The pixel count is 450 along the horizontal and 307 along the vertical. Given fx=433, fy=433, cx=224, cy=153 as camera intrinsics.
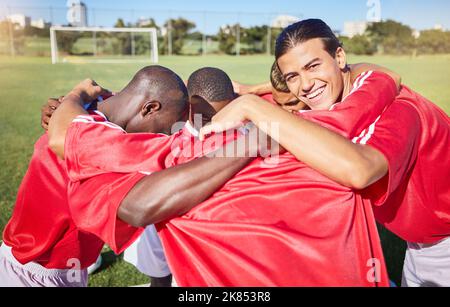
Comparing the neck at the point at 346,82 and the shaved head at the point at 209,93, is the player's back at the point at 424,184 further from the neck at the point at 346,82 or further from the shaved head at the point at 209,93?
the shaved head at the point at 209,93

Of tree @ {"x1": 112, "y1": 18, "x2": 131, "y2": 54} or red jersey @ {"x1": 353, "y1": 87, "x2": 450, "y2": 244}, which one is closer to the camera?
red jersey @ {"x1": 353, "y1": 87, "x2": 450, "y2": 244}

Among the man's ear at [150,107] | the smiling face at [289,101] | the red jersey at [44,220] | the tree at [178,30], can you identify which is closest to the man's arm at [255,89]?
the smiling face at [289,101]

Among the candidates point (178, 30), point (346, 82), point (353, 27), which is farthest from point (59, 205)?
point (178, 30)

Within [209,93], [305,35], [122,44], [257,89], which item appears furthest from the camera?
[122,44]

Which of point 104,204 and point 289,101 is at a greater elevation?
point 289,101

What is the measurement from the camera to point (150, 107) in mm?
2143

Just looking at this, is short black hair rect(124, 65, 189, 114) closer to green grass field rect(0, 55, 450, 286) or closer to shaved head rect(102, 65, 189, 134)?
shaved head rect(102, 65, 189, 134)

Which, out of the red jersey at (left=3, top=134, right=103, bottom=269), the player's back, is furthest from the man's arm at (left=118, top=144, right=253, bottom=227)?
the player's back

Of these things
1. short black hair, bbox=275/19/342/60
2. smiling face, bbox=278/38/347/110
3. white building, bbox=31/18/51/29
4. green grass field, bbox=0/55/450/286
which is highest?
white building, bbox=31/18/51/29

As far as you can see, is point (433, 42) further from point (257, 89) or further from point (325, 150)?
point (325, 150)

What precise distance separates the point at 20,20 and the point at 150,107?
30.2 metres

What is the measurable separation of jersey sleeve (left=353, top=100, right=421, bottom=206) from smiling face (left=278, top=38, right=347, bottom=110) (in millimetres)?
576

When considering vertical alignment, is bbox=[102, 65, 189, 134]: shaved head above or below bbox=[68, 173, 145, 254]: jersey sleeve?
above

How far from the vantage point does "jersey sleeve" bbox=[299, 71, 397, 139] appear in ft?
5.51
